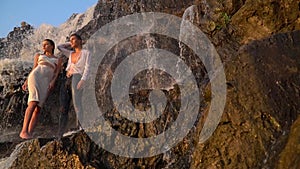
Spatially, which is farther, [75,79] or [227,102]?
[75,79]

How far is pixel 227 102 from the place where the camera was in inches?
233

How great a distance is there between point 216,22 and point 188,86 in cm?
234

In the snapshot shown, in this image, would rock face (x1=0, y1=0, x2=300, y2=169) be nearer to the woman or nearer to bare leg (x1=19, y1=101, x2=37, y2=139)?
bare leg (x1=19, y1=101, x2=37, y2=139)

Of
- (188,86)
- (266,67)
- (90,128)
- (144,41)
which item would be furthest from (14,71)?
(266,67)

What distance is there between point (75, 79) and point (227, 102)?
146 inches

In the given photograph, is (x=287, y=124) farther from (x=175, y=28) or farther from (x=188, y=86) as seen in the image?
(x=175, y=28)

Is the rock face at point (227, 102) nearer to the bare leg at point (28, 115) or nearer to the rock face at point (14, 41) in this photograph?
the bare leg at point (28, 115)

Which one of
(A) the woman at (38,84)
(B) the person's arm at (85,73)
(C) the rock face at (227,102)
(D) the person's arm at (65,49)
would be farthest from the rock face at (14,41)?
(B) the person's arm at (85,73)

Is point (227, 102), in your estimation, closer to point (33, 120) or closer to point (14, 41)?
point (33, 120)

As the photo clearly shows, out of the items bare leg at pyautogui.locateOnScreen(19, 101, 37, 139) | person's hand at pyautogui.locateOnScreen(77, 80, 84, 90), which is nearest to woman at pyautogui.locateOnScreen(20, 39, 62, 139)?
bare leg at pyautogui.locateOnScreen(19, 101, 37, 139)

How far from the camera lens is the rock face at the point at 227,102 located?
5559 millimetres

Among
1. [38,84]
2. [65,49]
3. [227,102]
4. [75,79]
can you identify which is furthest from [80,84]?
[227,102]

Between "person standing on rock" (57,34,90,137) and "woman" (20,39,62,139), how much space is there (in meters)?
0.25

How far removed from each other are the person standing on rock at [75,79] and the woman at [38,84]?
247 millimetres
